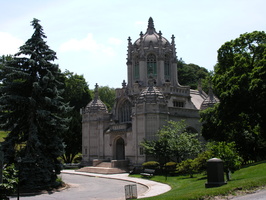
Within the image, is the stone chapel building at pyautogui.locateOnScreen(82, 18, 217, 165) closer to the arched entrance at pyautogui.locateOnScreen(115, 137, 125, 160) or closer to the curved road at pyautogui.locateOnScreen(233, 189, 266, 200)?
the arched entrance at pyautogui.locateOnScreen(115, 137, 125, 160)

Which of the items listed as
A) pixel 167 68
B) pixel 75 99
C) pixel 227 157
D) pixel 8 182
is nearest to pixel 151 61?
pixel 167 68

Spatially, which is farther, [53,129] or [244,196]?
[53,129]

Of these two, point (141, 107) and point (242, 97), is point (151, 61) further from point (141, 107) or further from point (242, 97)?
point (242, 97)

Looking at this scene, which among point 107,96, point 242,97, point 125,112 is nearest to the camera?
point 242,97

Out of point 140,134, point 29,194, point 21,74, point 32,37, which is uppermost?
point 32,37

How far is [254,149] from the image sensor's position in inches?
1339

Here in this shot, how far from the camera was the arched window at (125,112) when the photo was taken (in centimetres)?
4462

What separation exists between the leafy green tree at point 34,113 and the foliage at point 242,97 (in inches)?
543

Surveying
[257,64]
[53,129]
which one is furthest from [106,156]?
[257,64]

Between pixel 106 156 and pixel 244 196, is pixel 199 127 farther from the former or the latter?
pixel 244 196

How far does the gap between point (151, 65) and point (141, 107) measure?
1111cm

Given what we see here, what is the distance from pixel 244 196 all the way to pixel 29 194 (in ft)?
51.1

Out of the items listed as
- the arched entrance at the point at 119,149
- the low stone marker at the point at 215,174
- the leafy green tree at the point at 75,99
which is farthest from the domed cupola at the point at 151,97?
the low stone marker at the point at 215,174

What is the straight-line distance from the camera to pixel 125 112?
45094 millimetres
